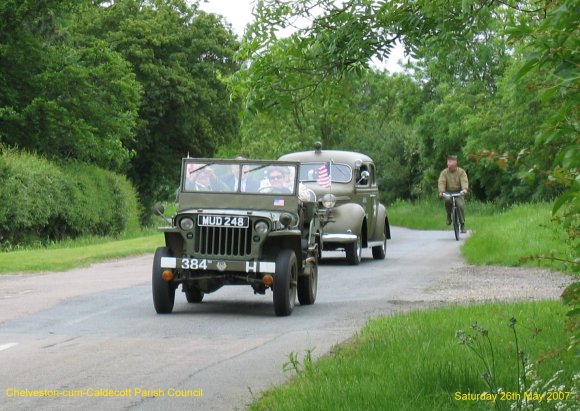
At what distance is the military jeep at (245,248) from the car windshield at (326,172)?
7.73 meters

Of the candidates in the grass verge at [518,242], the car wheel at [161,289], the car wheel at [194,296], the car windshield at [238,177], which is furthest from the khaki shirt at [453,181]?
the car wheel at [161,289]

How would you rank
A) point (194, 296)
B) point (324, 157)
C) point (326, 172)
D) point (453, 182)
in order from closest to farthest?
point (194, 296) → point (326, 172) → point (324, 157) → point (453, 182)

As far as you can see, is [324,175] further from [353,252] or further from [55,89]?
[55,89]

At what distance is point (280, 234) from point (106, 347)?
3.20m

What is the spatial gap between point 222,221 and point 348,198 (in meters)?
9.26

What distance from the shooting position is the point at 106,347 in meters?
10.6

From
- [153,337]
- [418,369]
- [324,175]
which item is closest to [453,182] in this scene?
[324,175]

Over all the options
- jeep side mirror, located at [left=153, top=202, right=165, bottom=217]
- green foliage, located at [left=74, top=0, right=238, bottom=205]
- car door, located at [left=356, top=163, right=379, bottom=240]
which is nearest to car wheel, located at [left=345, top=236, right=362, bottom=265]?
car door, located at [left=356, top=163, right=379, bottom=240]

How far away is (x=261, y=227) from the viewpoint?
1325 cm

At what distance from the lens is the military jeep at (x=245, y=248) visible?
13.2 meters

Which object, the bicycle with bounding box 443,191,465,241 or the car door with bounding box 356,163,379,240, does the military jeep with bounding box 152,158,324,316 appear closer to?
the car door with bounding box 356,163,379,240

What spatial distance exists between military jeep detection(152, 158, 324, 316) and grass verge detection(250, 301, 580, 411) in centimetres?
251

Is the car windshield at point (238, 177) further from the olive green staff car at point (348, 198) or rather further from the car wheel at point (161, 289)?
the olive green staff car at point (348, 198)

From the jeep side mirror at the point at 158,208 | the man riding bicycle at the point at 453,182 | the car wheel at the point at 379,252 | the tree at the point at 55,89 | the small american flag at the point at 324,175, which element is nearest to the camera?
the jeep side mirror at the point at 158,208
